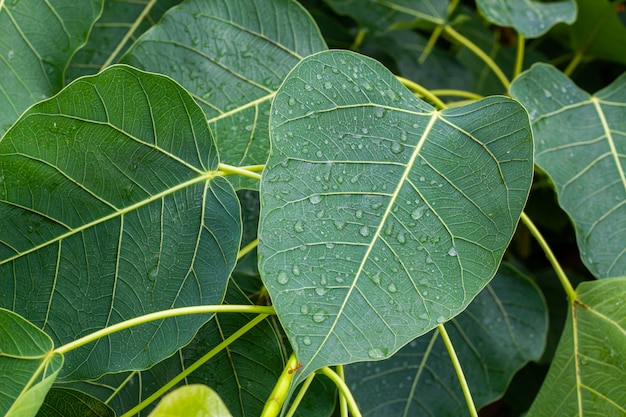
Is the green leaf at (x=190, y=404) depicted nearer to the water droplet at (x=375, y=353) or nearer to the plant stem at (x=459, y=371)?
the water droplet at (x=375, y=353)

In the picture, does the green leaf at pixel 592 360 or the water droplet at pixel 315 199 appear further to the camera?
the green leaf at pixel 592 360

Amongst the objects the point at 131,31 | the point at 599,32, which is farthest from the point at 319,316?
the point at 599,32

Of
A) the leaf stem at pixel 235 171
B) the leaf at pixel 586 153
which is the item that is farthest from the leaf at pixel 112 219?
the leaf at pixel 586 153

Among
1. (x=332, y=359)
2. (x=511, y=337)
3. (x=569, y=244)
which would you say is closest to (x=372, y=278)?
(x=332, y=359)

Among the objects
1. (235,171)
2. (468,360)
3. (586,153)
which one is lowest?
(468,360)

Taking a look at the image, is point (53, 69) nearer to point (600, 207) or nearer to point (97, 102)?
point (97, 102)

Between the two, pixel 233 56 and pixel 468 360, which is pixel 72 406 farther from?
pixel 468 360

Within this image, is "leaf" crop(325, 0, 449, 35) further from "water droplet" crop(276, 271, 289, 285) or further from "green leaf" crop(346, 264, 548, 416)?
"water droplet" crop(276, 271, 289, 285)
